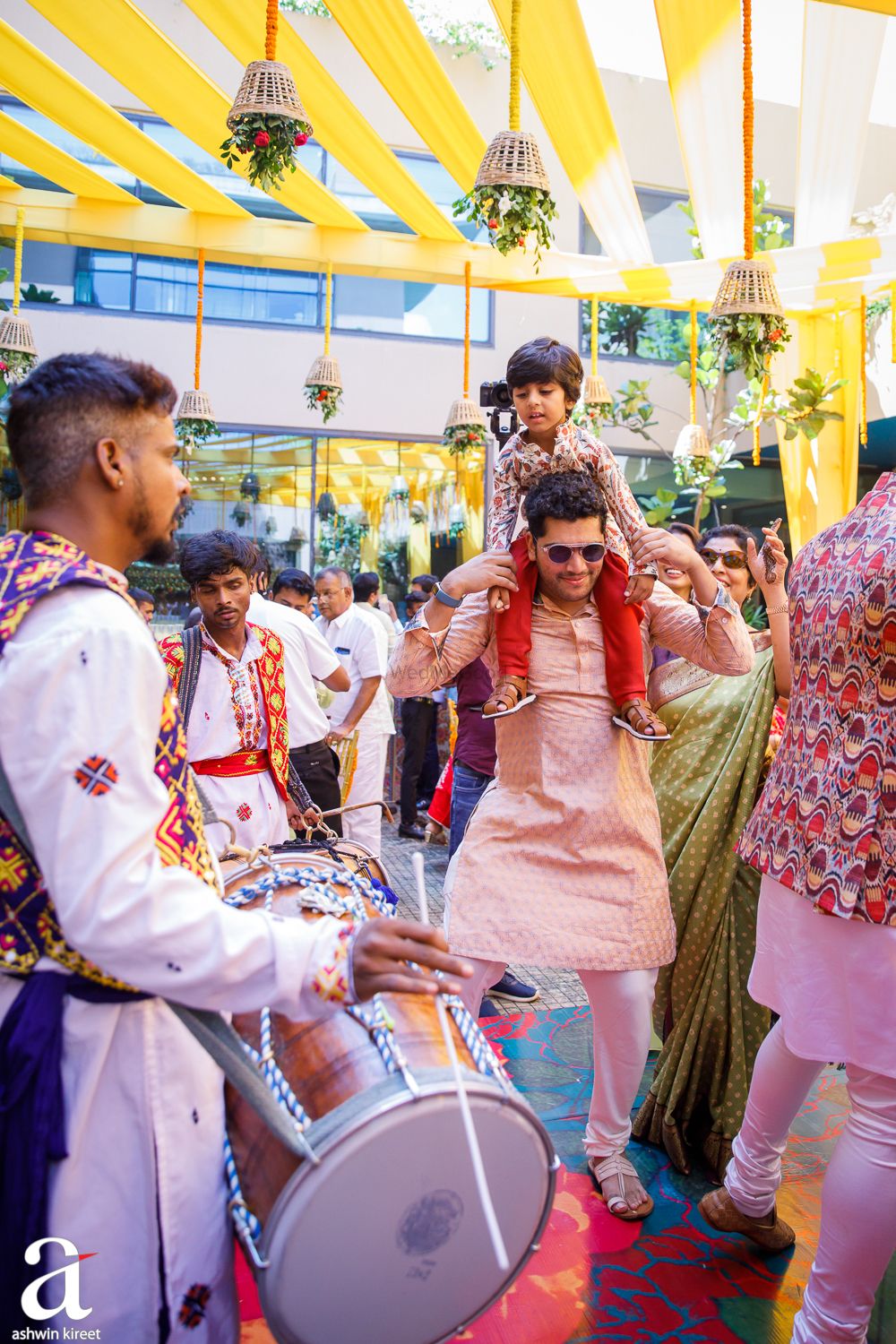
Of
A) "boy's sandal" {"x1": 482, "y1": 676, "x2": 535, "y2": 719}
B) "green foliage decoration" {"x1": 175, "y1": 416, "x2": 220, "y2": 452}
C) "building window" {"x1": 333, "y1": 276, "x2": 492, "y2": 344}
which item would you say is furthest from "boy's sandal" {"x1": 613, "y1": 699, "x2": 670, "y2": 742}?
"building window" {"x1": 333, "y1": 276, "x2": 492, "y2": 344}

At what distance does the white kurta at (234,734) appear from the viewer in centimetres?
318

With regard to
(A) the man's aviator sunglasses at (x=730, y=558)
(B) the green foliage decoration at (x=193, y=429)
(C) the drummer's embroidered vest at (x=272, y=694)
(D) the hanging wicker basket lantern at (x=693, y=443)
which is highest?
(D) the hanging wicker basket lantern at (x=693, y=443)

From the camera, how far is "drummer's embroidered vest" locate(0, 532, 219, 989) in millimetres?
1233

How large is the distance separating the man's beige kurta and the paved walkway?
115 centimetres

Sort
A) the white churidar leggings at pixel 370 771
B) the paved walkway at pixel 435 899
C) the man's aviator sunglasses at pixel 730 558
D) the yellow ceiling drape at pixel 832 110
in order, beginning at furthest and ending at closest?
the white churidar leggings at pixel 370 771 → the yellow ceiling drape at pixel 832 110 → the paved walkway at pixel 435 899 → the man's aviator sunglasses at pixel 730 558

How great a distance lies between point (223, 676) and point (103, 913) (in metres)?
2.13

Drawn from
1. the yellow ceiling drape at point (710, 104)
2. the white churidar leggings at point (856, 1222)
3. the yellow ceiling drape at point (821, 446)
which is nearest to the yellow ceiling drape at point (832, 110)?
the yellow ceiling drape at point (710, 104)

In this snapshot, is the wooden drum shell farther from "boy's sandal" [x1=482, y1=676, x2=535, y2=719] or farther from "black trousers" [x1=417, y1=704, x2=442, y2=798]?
"black trousers" [x1=417, y1=704, x2=442, y2=798]

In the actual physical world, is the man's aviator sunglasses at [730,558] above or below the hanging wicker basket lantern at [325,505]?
below

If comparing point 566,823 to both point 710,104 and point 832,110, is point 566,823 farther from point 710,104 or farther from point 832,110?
point 832,110

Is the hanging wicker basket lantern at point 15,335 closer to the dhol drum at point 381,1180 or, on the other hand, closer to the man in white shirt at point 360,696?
the man in white shirt at point 360,696

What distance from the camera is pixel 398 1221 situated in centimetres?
131

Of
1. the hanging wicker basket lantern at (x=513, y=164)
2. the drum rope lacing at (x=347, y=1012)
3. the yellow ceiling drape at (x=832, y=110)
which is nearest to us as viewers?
the drum rope lacing at (x=347, y=1012)

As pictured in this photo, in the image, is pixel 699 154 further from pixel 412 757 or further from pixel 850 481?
pixel 412 757
